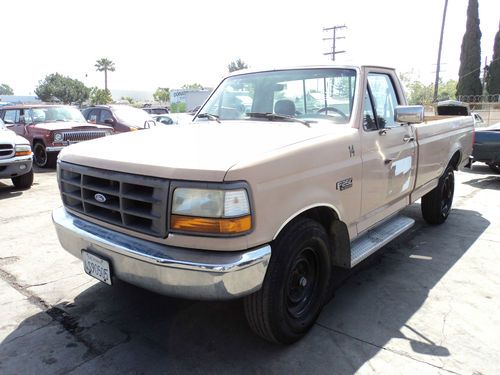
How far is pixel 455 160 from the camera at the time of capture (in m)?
5.75

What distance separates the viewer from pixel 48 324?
3094 millimetres

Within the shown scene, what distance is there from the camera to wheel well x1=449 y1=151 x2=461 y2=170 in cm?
564

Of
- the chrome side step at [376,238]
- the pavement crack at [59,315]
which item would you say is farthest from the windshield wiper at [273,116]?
the pavement crack at [59,315]

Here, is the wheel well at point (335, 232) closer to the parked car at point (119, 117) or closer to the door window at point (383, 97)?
the door window at point (383, 97)

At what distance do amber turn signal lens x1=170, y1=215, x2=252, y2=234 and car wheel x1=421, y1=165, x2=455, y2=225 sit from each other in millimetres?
3892

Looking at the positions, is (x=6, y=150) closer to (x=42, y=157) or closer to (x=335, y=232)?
(x=42, y=157)

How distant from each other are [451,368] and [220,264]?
1.64 meters

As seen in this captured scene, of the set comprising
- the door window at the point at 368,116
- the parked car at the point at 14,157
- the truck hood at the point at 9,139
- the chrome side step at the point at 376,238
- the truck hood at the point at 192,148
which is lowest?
the chrome side step at the point at 376,238

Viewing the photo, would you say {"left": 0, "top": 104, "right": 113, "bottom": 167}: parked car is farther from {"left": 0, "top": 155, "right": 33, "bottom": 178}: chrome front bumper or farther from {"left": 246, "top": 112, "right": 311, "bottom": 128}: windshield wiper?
{"left": 246, "top": 112, "right": 311, "bottom": 128}: windshield wiper

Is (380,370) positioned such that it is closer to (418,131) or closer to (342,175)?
(342,175)

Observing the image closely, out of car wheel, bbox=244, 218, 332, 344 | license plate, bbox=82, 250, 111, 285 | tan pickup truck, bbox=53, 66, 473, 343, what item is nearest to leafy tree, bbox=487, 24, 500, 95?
tan pickup truck, bbox=53, 66, 473, 343

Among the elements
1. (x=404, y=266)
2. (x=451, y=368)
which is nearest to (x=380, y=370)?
(x=451, y=368)

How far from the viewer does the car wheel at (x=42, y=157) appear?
10661 mm

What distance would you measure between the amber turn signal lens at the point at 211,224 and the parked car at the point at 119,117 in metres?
10.2
